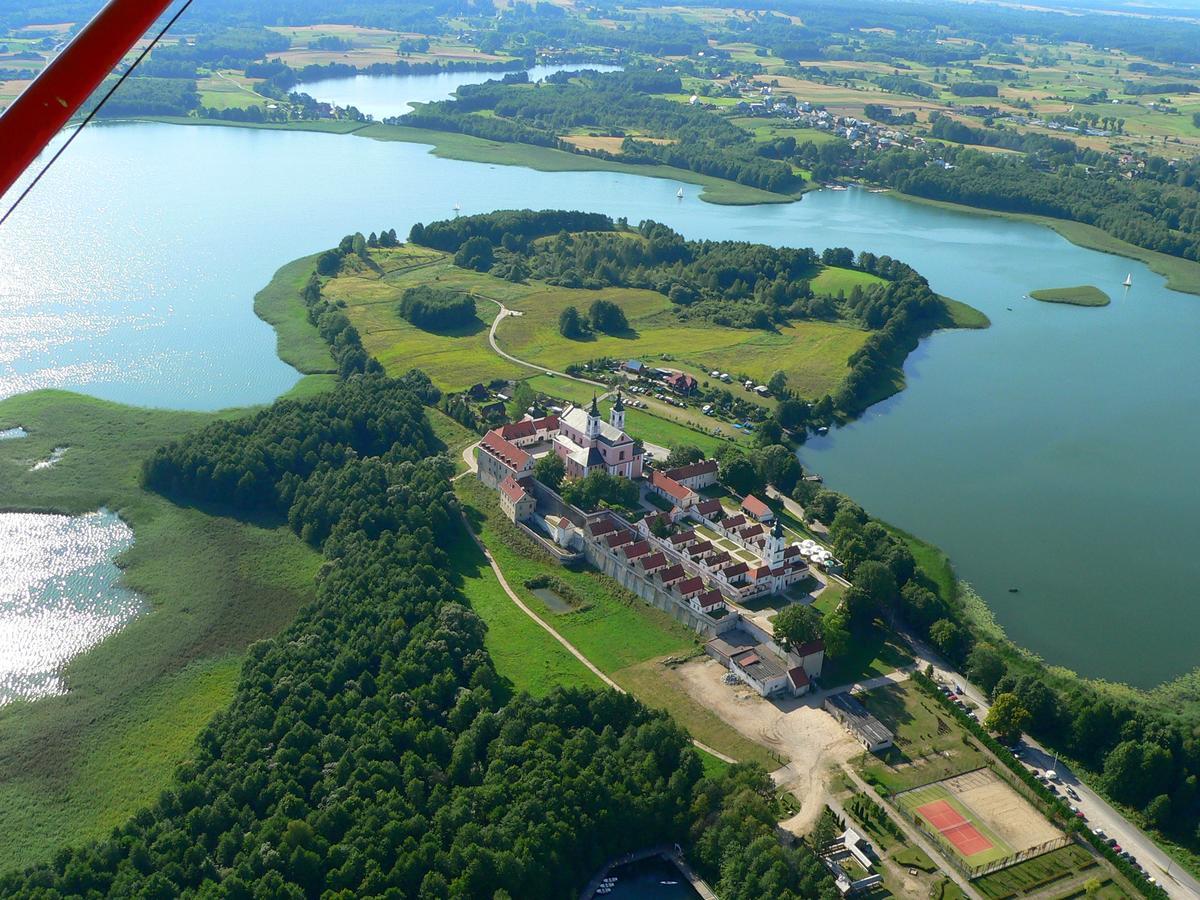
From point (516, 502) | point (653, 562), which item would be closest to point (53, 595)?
point (516, 502)

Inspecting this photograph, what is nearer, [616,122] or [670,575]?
[670,575]

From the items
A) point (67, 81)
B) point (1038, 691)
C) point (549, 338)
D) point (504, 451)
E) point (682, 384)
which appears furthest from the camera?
point (549, 338)

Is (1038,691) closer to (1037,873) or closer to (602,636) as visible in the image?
(1037,873)

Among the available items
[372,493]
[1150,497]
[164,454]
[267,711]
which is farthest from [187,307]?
[1150,497]

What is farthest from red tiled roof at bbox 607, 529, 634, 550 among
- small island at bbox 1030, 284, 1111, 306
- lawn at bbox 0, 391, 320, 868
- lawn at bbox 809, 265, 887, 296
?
small island at bbox 1030, 284, 1111, 306

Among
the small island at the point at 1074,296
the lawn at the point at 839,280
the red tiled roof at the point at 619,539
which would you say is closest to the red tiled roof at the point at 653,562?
the red tiled roof at the point at 619,539

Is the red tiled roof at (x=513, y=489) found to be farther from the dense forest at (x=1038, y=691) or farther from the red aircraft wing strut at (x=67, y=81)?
the red aircraft wing strut at (x=67, y=81)

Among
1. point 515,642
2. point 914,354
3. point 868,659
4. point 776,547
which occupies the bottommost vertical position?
point 515,642

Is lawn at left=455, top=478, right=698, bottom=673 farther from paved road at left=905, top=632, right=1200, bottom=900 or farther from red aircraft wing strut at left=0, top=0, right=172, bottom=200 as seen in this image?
red aircraft wing strut at left=0, top=0, right=172, bottom=200
